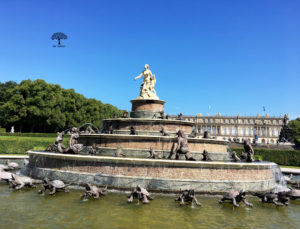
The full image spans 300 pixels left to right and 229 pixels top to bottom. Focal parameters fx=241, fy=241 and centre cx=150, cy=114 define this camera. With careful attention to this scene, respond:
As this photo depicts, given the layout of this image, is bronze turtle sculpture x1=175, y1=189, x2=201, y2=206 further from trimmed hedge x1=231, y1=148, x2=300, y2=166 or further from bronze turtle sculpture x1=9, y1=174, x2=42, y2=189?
trimmed hedge x1=231, y1=148, x2=300, y2=166

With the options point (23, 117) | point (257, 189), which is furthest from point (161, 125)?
point (23, 117)

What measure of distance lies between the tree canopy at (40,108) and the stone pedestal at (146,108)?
3766 centimetres

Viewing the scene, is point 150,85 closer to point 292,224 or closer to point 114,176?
point 114,176

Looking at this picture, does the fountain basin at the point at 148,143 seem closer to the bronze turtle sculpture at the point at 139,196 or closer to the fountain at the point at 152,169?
the fountain at the point at 152,169

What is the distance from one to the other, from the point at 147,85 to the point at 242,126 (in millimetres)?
125855

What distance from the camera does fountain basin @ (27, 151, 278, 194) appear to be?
38.3 feet

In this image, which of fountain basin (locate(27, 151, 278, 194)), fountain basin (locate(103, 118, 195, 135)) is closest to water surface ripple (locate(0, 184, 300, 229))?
fountain basin (locate(27, 151, 278, 194))

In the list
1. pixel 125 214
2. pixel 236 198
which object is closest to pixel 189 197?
pixel 236 198

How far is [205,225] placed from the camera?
7668mm

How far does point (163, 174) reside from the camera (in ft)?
38.5

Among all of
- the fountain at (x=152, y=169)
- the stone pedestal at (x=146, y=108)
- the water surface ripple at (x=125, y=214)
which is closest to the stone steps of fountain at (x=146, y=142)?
the fountain at (x=152, y=169)

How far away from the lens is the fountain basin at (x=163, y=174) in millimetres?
11664

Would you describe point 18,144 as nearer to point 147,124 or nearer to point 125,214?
point 147,124

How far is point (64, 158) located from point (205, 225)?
326 inches
